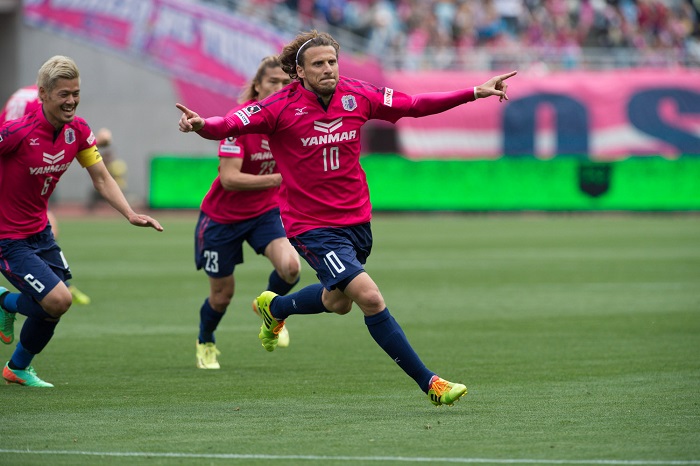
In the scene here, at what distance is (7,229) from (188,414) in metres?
2.01

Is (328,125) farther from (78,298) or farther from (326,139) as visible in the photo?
(78,298)

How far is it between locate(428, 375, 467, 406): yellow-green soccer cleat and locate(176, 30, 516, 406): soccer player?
0.41 m

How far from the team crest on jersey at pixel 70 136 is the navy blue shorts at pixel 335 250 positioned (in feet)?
5.58

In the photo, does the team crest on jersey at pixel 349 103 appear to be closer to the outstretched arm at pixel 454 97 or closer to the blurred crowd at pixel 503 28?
the outstretched arm at pixel 454 97

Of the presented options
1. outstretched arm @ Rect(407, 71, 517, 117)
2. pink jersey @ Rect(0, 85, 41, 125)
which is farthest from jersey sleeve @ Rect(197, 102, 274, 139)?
pink jersey @ Rect(0, 85, 41, 125)

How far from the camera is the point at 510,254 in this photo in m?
19.1

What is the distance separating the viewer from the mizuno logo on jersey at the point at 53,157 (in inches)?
317

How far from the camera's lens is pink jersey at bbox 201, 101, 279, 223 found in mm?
9656

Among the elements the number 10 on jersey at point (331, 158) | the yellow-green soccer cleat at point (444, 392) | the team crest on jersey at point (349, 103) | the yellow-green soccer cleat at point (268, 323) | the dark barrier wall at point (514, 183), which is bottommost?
the dark barrier wall at point (514, 183)

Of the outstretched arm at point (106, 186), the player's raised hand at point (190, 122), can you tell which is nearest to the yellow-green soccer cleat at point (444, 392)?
the player's raised hand at point (190, 122)

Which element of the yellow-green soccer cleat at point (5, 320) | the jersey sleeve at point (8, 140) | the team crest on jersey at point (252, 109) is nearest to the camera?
the team crest on jersey at point (252, 109)

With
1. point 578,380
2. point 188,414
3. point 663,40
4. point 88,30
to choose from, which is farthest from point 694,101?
point 188,414

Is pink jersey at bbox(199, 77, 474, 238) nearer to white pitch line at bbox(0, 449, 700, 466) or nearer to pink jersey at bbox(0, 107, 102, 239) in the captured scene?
pink jersey at bbox(0, 107, 102, 239)

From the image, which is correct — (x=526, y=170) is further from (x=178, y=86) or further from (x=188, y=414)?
(x=188, y=414)
